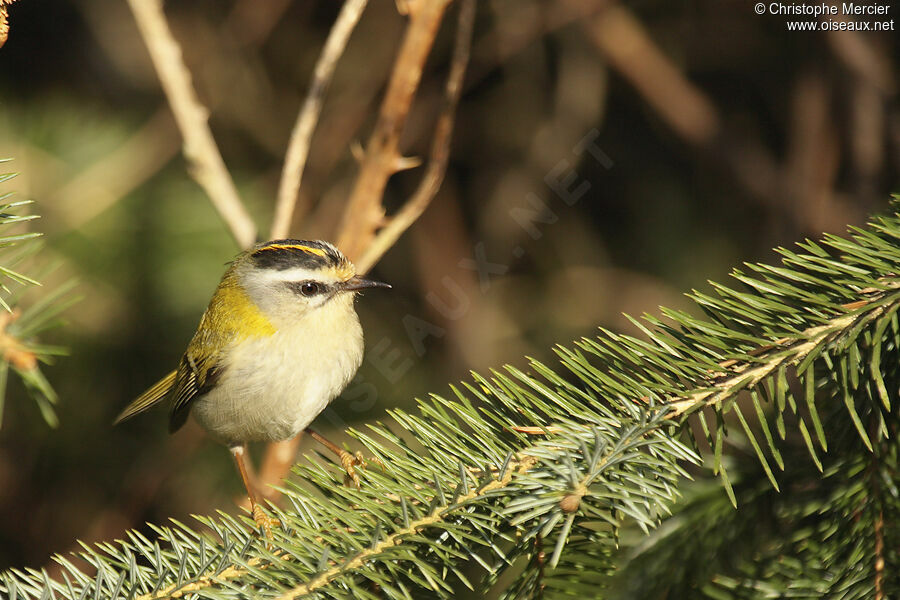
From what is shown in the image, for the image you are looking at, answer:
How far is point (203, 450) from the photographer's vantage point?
8.95 feet

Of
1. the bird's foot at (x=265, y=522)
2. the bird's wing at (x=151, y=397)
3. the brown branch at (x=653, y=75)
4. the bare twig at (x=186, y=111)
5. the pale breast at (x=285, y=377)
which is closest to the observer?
the bird's foot at (x=265, y=522)

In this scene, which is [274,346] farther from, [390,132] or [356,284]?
[390,132]

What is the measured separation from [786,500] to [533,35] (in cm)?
244

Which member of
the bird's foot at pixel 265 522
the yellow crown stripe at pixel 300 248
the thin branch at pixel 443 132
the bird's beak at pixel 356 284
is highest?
the thin branch at pixel 443 132

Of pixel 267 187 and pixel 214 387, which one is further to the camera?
pixel 267 187

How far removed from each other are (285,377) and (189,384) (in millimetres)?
381

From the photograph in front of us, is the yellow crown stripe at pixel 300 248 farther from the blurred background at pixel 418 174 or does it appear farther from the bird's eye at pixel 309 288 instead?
the blurred background at pixel 418 174

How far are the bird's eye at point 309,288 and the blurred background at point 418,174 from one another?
602 mm

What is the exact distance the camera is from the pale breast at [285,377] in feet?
5.89

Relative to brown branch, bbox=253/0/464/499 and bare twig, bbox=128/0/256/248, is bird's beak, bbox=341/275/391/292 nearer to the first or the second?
brown branch, bbox=253/0/464/499

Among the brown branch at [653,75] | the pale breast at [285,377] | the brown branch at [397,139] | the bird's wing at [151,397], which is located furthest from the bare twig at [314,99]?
the brown branch at [653,75]

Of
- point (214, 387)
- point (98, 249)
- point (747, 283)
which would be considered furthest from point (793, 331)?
point (98, 249)

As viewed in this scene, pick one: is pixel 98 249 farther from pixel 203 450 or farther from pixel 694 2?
pixel 694 2

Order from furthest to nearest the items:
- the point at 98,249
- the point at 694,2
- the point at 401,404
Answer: the point at 694,2, the point at 401,404, the point at 98,249
